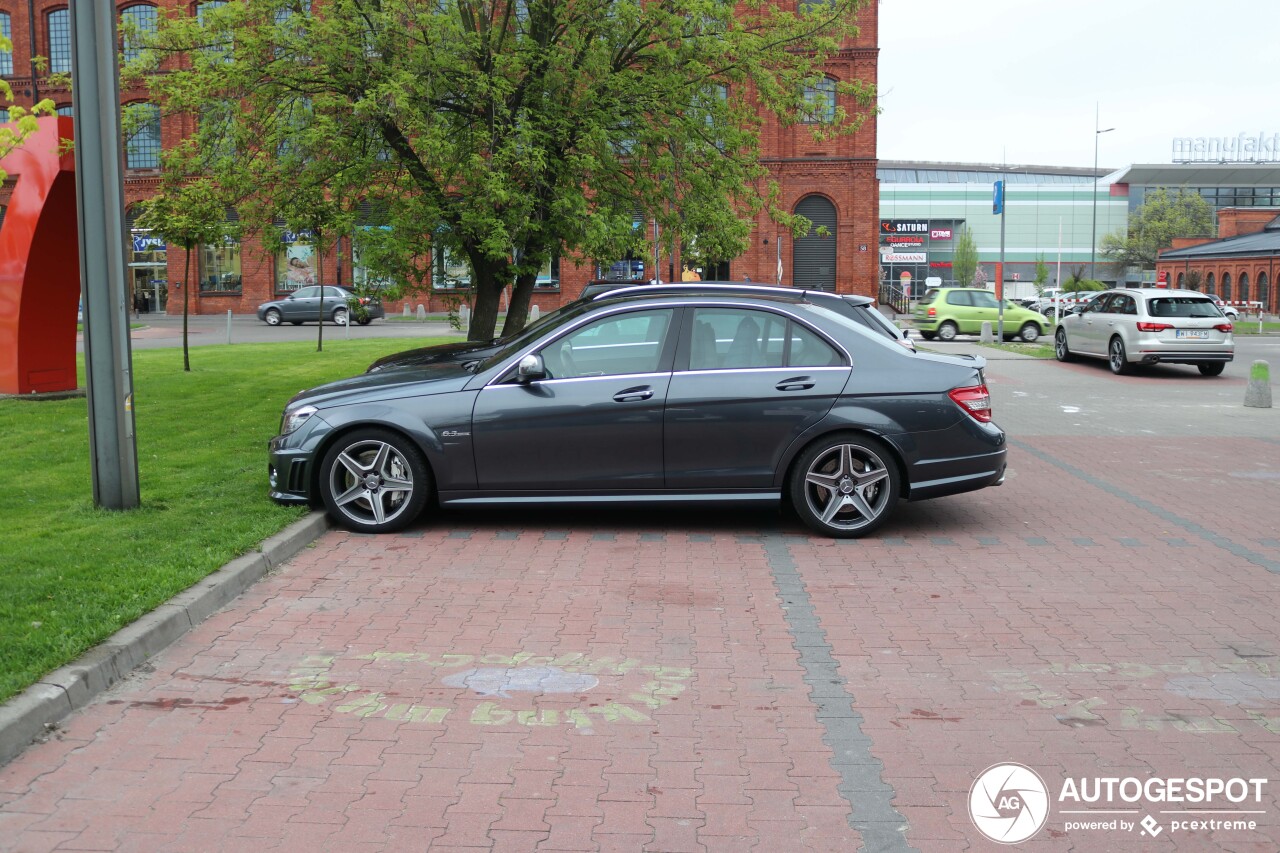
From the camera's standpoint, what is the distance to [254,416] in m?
13.8

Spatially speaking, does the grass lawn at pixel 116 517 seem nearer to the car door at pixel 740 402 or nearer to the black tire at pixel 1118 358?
the car door at pixel 740 402

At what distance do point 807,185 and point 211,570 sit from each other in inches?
2038


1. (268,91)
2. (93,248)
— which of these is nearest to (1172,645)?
(93,248)

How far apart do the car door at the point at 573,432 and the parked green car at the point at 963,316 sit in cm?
2913

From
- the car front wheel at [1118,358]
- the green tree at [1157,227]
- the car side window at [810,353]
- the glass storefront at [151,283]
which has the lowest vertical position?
the car front wheel at [1118,358]

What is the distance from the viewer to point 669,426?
7.99 meters

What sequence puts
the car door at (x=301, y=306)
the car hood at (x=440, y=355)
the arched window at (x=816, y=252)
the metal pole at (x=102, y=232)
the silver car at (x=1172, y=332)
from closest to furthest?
the metal pole at (x=102, y=232) → the car hood at (x=440, y=355) → the silver car at (x=1172, y=332) → the car door at (x=301, y=306) → the arched window at (x=816, y=252)

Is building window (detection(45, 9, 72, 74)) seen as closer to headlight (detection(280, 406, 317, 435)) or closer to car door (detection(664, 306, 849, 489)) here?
headlight (detection(280, 406, 317, 435))

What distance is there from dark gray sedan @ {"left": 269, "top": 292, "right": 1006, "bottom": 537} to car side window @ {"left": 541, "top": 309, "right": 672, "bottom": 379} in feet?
0.03

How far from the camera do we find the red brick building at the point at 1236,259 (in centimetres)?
6488

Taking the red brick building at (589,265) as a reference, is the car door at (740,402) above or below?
below

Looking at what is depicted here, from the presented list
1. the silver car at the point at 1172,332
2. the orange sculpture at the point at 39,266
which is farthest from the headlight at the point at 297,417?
the silver car at the point at 1172,332

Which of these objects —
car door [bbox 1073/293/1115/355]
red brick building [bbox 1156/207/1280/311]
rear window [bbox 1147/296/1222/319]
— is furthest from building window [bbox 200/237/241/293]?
red brick building [bbox 1156/207/1280/311]

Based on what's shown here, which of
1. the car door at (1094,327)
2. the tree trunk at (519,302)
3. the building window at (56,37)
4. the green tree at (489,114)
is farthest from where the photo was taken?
the building window at (56,37)
